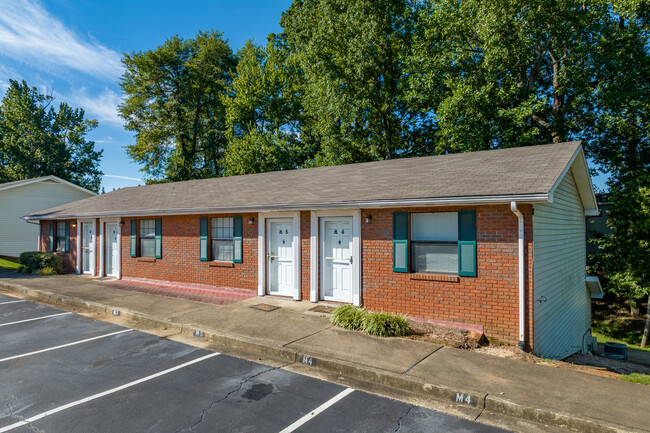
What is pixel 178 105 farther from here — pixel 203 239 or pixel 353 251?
pixel 353 251

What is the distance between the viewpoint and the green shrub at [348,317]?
7402 mm

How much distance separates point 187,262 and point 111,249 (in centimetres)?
475

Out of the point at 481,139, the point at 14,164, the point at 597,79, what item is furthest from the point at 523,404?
the point at 14,164

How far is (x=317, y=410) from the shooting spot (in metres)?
4.47

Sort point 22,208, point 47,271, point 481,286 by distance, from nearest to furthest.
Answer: point 481,286
point 47,271
point 22,208

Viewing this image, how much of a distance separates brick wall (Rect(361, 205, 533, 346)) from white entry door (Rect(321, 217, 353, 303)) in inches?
39.0

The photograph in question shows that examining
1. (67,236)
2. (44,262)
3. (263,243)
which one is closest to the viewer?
(263,243)

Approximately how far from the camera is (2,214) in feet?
74.5

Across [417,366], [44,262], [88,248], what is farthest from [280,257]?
[44,262]

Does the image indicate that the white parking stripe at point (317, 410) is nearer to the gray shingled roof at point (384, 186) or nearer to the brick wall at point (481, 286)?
the brick wall at point (481, 286)

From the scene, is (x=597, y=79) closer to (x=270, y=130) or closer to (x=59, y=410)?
(x=270, y=130)

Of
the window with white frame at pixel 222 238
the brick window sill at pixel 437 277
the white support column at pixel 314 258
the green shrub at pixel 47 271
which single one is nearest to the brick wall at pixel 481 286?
the brick window sill at pixel 437 277

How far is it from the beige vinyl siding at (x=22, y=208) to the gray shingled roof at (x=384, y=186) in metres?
10.7

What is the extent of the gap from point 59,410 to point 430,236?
6.68 meters
